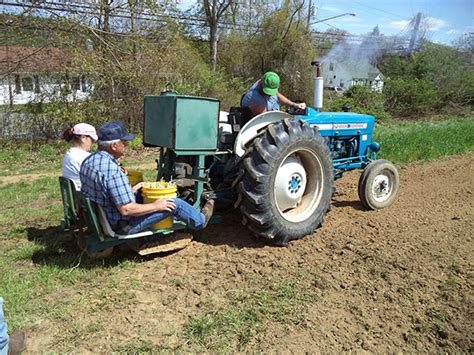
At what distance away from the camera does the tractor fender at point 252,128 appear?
4.46 metres

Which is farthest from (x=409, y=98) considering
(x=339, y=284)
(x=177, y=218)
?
(x=177, y=218)

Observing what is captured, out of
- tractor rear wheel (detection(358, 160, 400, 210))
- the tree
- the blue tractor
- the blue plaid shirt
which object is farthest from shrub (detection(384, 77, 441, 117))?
the blue plaid shirt

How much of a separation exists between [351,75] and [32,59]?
39.2 feet

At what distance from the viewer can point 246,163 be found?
419 centimetres

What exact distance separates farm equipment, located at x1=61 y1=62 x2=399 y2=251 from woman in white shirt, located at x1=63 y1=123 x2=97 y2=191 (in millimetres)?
608

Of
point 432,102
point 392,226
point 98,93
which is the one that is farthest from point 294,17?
point 392,226

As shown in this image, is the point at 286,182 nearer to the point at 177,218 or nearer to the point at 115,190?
the point at 177,218

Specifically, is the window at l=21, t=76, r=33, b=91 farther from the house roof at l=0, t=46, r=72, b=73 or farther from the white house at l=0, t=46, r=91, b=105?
the house roof at l=0, t=46, r=72, b=73

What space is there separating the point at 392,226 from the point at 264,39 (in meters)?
16.5

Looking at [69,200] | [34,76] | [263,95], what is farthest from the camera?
[34,76]

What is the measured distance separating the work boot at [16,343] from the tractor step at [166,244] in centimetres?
132

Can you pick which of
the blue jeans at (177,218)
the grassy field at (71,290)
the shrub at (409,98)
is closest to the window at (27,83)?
the grassy field at (71,290)

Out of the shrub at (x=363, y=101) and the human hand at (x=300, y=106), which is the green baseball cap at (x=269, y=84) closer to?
the human hand at (x=300, y=106)

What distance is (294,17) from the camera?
19.8 meters
